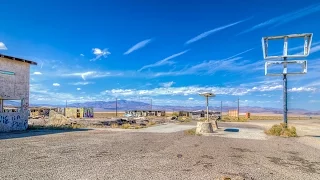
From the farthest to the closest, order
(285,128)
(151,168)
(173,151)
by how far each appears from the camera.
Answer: (285,128) < (173,151) < (151,168)

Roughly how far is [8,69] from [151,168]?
17353 mm

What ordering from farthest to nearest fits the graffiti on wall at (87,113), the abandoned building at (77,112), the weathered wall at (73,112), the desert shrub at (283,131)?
the graffiti on wall at (87,113), the weathered wall at (73,112), the abandoned building at (77,112), the desert shrub at (283,131)

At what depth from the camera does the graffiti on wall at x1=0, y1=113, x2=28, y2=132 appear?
67.8 feet

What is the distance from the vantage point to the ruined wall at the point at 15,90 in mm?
20659

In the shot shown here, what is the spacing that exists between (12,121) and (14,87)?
2.61m

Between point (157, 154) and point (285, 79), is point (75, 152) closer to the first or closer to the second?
point (157, 154)

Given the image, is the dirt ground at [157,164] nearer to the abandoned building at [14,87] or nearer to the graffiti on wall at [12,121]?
the graffiti on wall at [12,121]

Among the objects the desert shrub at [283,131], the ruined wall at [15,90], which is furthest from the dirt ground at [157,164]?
the ruined wall at [15,90]

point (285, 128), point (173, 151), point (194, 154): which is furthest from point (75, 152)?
point (285, 128)

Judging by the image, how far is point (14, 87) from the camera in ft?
71.1

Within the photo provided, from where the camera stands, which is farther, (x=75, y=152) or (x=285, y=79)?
(x=285, y=79)

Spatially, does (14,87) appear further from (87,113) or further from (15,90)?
(87,113)

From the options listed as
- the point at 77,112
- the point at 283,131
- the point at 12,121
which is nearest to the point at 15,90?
the point at 12,121

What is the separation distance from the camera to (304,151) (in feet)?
40.3
